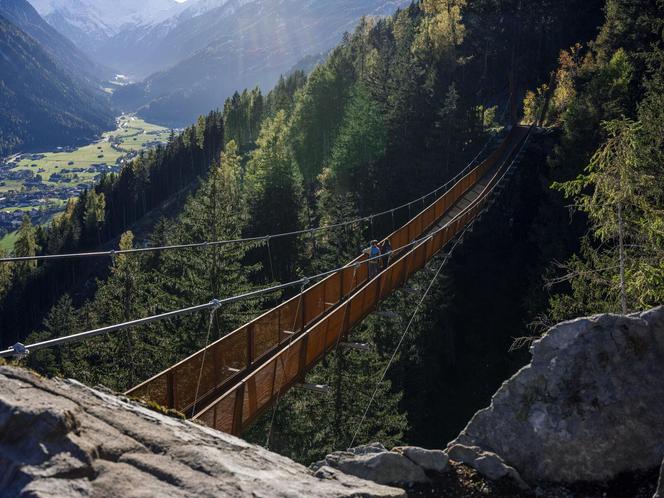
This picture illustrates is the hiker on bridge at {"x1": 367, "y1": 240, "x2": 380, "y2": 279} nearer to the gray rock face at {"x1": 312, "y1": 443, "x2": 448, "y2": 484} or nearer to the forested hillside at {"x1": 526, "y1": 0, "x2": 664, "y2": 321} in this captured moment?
the forested hillside at {"x1": 526, "y1": 0, "x2": 664, "y2": 321}

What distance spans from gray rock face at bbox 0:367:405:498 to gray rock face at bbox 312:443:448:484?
1.54 meters

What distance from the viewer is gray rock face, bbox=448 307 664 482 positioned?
24.2 ft

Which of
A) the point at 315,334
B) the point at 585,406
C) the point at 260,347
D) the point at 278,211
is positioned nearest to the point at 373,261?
the point at 315,334

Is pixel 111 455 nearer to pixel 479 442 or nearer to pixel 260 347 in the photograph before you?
pixel 479 442

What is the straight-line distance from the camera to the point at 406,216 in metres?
41.3

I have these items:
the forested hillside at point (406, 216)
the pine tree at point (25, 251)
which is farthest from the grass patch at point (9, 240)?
the forested hillside at point (406, 216)

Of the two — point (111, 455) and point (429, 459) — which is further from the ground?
point (111, 455)

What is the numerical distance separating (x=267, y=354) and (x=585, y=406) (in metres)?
5.69

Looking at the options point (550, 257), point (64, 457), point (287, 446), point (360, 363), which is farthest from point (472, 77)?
point (64, 457)

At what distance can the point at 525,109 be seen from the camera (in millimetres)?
52219

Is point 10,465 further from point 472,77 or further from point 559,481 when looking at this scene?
point 472,77

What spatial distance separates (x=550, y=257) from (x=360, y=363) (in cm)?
1392

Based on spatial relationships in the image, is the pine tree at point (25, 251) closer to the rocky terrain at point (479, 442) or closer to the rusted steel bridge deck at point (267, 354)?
the rusted steel bridge deck at point (267, 354)

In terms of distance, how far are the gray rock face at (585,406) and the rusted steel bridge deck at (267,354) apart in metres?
3.11
